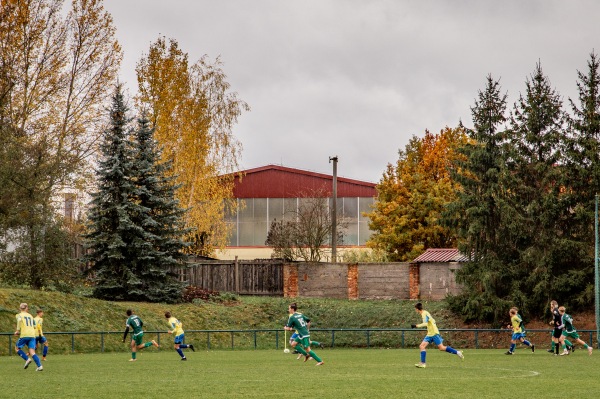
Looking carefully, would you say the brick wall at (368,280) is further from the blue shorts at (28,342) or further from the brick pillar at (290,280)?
the blue shorts at (28,342)

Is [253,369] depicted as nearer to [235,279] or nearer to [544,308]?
[544,308]

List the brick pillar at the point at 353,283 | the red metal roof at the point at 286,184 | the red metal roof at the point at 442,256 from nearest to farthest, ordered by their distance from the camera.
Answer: the red metal roof at the point at 442,256 < the brick pillar at the point at 353,283 < the red metal roof at the point at 286,184

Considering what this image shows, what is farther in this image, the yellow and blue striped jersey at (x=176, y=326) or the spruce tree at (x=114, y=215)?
the spruce tree at (x=114, y=215)

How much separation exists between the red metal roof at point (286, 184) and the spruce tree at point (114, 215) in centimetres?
2657

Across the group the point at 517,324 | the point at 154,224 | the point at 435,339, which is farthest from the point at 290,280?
the point at 435,339

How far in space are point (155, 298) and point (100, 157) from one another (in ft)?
23.8

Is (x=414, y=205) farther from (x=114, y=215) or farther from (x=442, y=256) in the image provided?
(x=114, y=215)

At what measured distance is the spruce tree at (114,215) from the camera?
131 ft

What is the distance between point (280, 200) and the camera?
66.9 m

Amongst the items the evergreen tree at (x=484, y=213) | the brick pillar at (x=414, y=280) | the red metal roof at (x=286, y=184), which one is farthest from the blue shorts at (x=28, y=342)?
the red metal roof at (x=286, y=184)

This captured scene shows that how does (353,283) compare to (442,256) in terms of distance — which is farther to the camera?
(442,256)

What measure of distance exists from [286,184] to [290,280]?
1938 centimetres

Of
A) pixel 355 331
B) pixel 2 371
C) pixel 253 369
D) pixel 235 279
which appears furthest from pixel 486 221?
pixel 2 371

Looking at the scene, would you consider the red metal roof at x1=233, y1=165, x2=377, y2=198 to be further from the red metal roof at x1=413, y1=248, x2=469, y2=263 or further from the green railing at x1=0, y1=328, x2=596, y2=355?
the green railing at x1=0, y1=328, x2=596, y2=355
